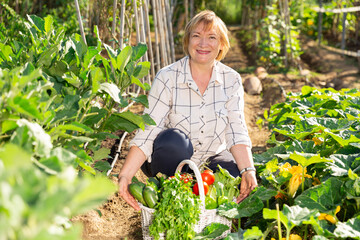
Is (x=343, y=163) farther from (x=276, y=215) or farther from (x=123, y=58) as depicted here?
(x=123, y=58)

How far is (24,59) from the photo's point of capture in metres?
2.31

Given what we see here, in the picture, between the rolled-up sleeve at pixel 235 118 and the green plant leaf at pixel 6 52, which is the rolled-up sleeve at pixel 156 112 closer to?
the rolled-up sleeve at pixel 235 118

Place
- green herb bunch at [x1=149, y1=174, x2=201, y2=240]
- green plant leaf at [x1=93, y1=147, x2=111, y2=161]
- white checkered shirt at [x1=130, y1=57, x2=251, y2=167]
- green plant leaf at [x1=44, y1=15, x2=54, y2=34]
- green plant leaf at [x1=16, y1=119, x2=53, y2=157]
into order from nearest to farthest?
green plant leaf at [x1=16, y1=119, x2=53, y2=157] < green herb bunch at [x1=149, y1=174, x2=201, y2=240] < green plant leaf at [x1=93, y1=147, x2=111, y2=161] < green plant leaf at [x1=44, y1=15, x2=54, y2=34] < white checkered shirt at [x1=130, y1=57, x2=251, y2=167]

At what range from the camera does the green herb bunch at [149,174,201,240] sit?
2.02m

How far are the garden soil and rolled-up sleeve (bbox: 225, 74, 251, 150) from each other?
716 millimetres

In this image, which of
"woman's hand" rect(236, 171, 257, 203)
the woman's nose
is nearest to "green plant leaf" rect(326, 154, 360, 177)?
"woman's hand" rect(236, 171, 257, 203)

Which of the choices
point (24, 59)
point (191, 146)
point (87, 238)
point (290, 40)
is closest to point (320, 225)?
point (191, 146)

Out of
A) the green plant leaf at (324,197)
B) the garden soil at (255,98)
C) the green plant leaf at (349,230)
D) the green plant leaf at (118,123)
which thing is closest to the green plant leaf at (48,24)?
the green plant leaf at (118,123)

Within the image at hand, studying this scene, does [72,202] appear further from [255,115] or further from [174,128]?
[255,115]

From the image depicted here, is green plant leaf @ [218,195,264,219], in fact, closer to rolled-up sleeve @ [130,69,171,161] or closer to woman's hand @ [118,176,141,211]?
woman's hand @ [118,176,141,211]

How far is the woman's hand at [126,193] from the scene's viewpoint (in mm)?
2252

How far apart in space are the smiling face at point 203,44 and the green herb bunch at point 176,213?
912mm

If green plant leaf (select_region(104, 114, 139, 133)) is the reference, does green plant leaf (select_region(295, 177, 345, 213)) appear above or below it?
below

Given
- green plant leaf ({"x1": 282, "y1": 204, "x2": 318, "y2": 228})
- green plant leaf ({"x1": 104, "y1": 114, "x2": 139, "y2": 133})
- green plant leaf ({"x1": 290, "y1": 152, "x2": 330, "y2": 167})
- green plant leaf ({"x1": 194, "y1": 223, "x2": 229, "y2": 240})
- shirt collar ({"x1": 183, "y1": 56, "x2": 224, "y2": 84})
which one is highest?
shirt collar ({"x1": 183, "y1": 56, "x2": 224, "y2": 84})
